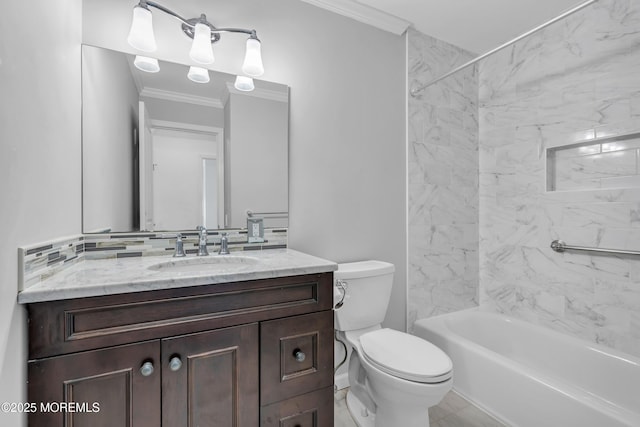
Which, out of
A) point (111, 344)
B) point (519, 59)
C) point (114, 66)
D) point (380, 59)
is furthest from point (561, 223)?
point (114, 66)

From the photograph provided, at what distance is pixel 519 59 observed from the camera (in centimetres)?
225

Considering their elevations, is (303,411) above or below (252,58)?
below

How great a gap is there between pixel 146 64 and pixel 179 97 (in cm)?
19

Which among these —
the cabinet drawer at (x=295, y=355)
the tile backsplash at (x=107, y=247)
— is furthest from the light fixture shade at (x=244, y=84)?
the cabinet drawer at (x=295, y=355)

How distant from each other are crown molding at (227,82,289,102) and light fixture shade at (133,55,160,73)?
0.35m

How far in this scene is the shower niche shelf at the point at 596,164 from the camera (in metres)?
1.69

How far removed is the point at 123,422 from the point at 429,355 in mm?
1218

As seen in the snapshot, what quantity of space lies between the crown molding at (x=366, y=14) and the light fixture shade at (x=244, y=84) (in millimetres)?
638

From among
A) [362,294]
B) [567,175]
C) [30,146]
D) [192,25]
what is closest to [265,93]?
[192,25]

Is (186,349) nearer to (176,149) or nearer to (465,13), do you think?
(176,149)

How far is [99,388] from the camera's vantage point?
2.80 ft

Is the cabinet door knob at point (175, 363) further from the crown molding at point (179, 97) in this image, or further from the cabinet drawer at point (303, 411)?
the crown molding at point (179, 97)

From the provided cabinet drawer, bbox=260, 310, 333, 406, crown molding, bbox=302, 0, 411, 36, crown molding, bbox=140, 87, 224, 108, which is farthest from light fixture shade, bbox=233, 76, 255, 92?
cabinet drawer, bbox=260, 310, 333, 406

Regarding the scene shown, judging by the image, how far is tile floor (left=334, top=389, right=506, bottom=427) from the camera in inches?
62.7
